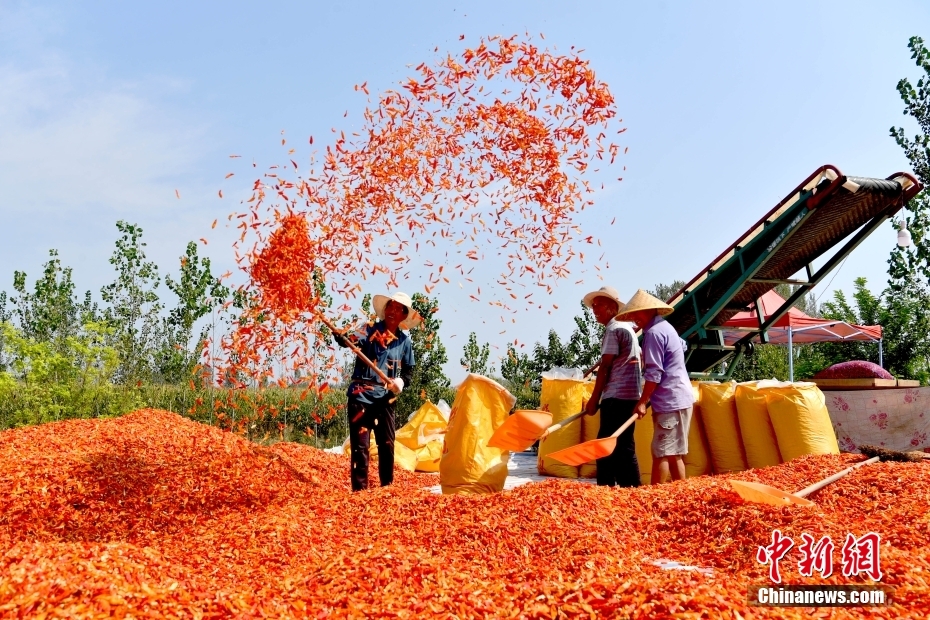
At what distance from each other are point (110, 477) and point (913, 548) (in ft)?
13.5

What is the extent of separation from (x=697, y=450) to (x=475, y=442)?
2032mm

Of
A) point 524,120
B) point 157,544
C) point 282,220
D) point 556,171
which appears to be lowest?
point 157,544

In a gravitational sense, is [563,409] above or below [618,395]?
below

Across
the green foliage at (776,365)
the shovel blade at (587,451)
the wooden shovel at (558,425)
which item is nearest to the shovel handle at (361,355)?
the wooden shovel at (558,425)

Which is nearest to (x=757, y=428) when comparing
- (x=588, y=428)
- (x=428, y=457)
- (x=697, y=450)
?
(x=697, y=450)

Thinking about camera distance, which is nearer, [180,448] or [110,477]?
[110,477]

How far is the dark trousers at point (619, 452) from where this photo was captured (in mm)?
4176

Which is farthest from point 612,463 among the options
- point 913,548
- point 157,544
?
point 157,544

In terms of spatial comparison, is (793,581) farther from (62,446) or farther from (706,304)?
(62,446)

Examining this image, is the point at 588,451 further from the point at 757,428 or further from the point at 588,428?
the point at 588,428

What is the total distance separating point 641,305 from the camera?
4.29 m

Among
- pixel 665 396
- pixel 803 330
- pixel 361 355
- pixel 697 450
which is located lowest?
pixel 697 450

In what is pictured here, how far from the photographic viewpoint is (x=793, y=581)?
229 centimetres

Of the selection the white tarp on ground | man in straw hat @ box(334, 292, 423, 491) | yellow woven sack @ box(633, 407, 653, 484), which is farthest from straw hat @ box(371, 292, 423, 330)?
the white tarp on ground
